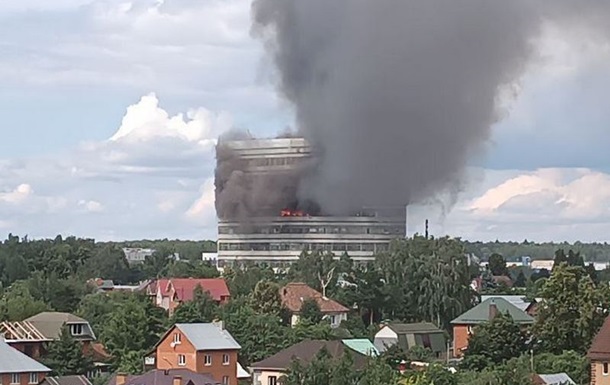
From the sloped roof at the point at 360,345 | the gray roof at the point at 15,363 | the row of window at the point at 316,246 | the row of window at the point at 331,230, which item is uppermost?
the row of window at the point at 331,230

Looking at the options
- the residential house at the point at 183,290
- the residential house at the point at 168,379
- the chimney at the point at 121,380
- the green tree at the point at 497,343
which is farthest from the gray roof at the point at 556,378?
the residential house at the point at 183,290

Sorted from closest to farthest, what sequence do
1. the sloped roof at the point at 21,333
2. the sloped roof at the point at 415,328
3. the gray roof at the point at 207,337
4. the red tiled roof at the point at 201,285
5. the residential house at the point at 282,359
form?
the residential house at the point at 282,359
the gray roof at the point at 207,337
the sloped roof at the point at 21,333
the sloped roof at the point at 415,328
the red tiled roof at the point at 201,285

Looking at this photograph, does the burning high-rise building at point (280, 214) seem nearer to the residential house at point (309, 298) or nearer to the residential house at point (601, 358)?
the residential house at point (309, 298)

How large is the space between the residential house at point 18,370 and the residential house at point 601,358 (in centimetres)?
1861

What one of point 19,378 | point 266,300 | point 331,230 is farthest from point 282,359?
point 331,230

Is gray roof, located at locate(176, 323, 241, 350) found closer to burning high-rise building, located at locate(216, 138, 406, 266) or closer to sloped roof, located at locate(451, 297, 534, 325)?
sloped roof, located at locate(451, 297, 534, 325)

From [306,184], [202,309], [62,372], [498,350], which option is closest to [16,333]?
[62,372]

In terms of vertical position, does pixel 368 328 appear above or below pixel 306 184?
below

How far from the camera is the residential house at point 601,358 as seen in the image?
4253cm

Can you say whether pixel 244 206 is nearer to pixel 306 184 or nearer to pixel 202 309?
pixel 306 184

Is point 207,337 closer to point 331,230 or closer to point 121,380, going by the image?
point 121,380

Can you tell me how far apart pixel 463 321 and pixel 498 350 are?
16.0 metres

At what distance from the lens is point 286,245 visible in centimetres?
14138

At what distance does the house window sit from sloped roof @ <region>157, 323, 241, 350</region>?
886 cm
